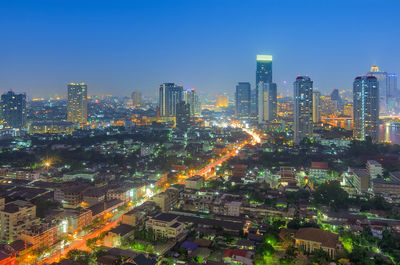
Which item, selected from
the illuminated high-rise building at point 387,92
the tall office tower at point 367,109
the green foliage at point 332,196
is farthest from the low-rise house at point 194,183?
the illuminated high-rise building at point 387,92

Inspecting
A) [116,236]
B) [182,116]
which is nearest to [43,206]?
[116,236]

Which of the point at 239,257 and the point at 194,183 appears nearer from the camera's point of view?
the point at 239,257

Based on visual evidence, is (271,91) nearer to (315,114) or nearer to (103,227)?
(315,114)

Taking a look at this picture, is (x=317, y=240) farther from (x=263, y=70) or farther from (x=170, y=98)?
(x=263, y=70)

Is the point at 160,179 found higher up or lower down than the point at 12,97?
lower down

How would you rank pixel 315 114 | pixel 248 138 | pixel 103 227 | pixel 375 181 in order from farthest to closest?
pixel 315 114, pixel 248 138, pixel 375 181, pixel 103 227

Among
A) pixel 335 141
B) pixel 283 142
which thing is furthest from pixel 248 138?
pixel 335 141
